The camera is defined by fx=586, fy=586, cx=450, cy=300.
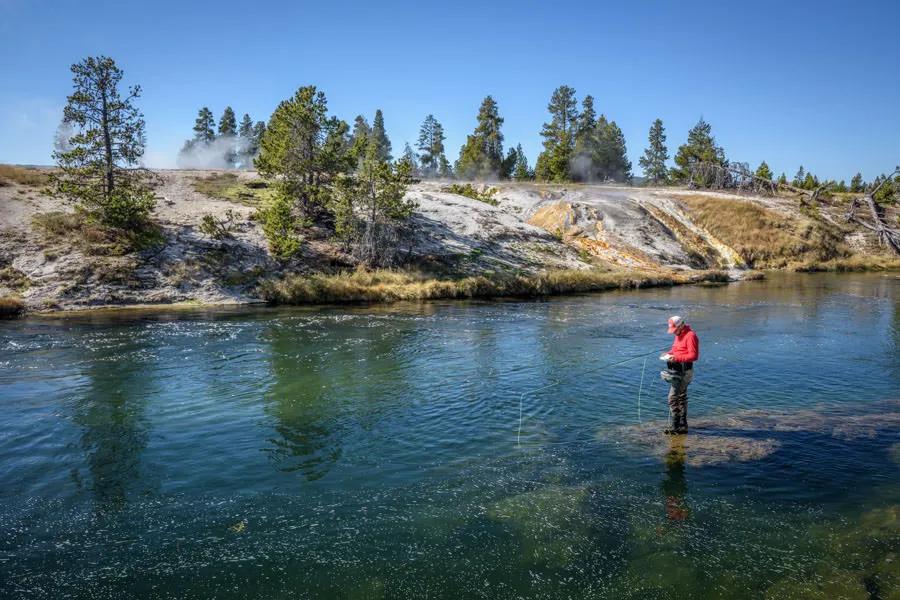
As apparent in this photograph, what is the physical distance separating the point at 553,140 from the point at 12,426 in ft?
336

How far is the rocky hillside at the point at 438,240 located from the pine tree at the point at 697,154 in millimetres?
23223

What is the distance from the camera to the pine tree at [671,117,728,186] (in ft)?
327

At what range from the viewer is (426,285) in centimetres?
3975

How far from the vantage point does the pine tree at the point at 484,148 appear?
319 feet

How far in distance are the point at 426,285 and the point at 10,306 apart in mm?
22965

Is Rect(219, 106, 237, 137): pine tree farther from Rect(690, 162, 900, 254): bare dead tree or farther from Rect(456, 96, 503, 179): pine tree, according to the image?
Rect(690, 162, 900, 254): bare dead tree

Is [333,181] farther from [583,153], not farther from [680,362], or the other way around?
[583,153]

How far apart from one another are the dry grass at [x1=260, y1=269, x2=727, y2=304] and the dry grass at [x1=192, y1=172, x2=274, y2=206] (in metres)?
11.9

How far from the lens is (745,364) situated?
21406 millimetres

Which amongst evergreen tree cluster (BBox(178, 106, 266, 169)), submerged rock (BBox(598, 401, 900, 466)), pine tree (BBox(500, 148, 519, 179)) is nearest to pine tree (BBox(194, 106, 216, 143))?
evergreen tree cluster (BBox(178, 106, 266, 169))

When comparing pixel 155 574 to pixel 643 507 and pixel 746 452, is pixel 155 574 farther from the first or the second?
pixel 746 452

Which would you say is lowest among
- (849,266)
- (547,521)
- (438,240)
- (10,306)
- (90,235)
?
(547,521)

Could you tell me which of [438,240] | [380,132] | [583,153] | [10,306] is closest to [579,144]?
[583,153]

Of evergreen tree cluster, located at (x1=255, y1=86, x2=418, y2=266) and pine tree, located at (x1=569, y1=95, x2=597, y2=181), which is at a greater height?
pine tree, located at (x1=569, y1=95, x2=597, y2=181)
